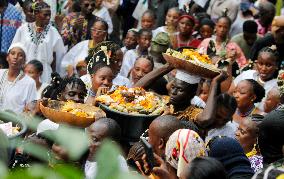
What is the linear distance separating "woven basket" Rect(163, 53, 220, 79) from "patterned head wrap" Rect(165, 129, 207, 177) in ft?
6.32

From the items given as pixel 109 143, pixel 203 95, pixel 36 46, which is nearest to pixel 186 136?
pixel 109 143

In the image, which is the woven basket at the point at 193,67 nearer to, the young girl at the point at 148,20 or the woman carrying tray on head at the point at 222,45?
the woman carrying tray on head at the point at 222,45

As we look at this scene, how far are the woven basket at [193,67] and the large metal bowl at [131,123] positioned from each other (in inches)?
24.4

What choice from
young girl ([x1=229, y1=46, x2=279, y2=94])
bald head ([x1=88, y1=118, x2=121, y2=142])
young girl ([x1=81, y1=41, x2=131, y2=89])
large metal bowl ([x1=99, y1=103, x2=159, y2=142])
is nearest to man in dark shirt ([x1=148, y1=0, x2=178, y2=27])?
young girl ([x1=229, y1=46, x2=279, y2=94])

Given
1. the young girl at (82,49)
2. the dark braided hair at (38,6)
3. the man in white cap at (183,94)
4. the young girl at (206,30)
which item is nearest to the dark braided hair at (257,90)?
the man in white cap at (183,94)

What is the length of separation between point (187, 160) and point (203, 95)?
12.1 feet

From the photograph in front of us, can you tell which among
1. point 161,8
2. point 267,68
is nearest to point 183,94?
point 267,68

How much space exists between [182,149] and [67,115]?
1.79m

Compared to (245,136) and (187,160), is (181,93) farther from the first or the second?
(187,160)

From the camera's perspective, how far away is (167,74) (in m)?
8.65

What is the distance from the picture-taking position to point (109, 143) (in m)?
1.68

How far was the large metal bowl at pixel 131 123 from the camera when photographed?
18.0 ft

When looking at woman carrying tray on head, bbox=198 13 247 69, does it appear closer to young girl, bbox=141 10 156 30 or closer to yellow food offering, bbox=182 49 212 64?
young girl, bbox=141 10 156 30

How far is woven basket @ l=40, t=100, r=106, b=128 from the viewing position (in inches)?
216
